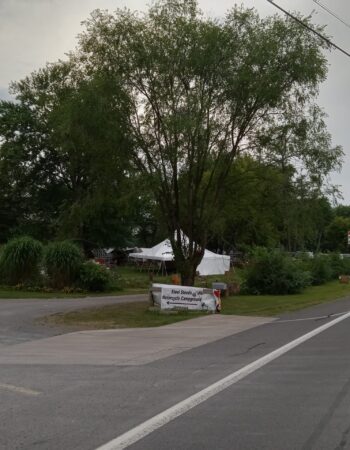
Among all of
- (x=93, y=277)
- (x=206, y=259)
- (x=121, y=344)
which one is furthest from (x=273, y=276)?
(x=121, y=344)

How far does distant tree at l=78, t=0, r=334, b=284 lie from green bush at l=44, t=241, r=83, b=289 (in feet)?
27.8

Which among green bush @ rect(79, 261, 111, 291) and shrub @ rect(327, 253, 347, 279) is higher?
shrub @ rect(327, 253, 347, 279)

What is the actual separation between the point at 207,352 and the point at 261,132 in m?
12.6

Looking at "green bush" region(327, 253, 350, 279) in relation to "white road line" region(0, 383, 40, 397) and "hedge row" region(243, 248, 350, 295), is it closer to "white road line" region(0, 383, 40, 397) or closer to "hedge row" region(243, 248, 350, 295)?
"hedge row" region(243, 248, 350, 295)

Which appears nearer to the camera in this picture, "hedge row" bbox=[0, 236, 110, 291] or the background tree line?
the background tree line

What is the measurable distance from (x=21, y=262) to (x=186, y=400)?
74.4 feet

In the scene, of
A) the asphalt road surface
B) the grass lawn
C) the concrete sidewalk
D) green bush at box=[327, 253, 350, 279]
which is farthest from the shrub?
the asphalt road surface

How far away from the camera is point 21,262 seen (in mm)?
29141

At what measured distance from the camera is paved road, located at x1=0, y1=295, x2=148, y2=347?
14.4 meters

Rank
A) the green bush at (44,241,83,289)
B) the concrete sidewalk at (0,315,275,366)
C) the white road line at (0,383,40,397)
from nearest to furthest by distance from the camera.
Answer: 1. the white road line at (0,383,40,397)
2. the concrete sidewalk at (0,315,275,366)
3. the green bush at (44,241,83,289)

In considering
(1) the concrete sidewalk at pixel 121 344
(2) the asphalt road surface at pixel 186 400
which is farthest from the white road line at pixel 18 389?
(1) the concrete sidewalk at pixel 121 344

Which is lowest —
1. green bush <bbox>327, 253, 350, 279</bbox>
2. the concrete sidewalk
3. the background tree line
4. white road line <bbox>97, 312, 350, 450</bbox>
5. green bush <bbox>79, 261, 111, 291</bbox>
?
white road line <bbox>97, 312, 350, 450</bbox>

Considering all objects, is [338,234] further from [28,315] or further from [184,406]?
[184,406]

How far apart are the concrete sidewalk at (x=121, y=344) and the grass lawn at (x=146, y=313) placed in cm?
98
